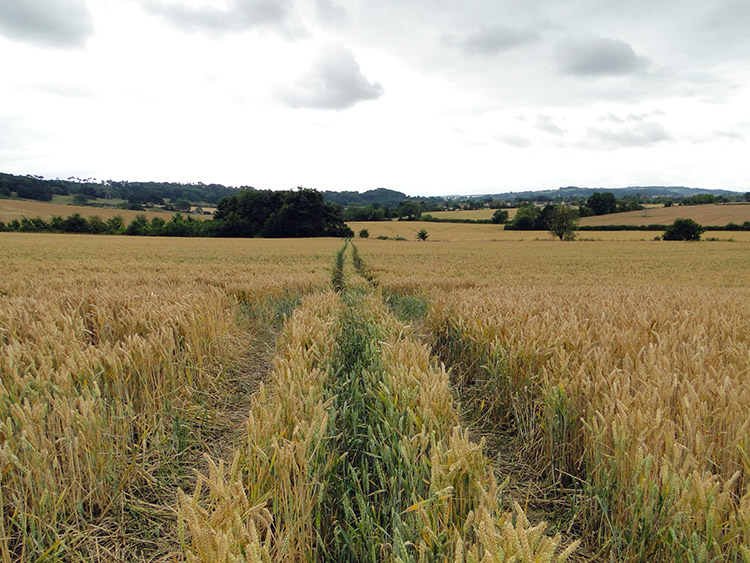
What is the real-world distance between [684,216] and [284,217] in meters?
72.8

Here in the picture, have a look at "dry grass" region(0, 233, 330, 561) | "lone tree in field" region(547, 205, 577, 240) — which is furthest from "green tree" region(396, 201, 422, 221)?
"dry grass" region(0, 233, 330, 561)

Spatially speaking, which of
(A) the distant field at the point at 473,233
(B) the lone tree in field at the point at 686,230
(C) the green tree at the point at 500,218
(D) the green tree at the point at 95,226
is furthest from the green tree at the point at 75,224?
(B) the lone tree in field at the point at 686,230

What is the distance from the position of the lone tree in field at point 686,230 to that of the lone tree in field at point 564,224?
1252cm

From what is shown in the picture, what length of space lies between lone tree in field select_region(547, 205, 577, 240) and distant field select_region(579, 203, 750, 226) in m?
A: 23.1

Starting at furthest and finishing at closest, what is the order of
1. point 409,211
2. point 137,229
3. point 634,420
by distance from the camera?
point 409,211 → point 137,229 → point 634,420

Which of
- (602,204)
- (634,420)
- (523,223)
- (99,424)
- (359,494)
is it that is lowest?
(359,494)

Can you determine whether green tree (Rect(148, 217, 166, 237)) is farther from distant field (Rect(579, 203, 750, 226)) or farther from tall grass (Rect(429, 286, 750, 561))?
distant field (Rect(579, 203, 750, 226))

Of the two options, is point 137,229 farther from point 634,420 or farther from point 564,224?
point 634,420

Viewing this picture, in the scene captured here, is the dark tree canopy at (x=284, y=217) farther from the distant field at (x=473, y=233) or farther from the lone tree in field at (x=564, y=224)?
the lone tree in field at (x=564, y=224)

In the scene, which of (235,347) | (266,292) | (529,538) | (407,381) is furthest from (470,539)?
(266,292)

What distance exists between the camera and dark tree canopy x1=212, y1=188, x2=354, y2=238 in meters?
69.4

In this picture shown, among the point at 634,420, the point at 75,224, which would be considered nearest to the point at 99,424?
the point at 634,420

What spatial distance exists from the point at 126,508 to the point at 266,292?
22.3ft

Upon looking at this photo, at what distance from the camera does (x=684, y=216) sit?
239ft
